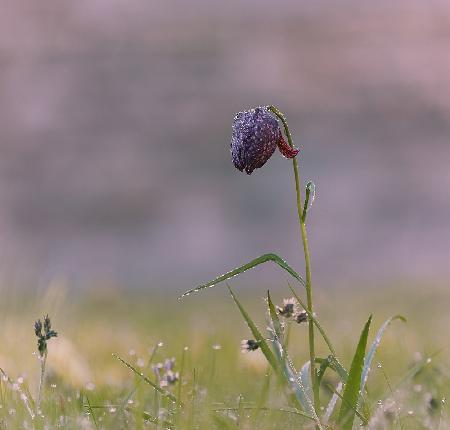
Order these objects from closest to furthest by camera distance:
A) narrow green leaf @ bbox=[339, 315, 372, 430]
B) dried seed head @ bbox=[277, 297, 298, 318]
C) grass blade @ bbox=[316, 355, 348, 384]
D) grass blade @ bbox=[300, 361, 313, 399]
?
1. narrow green leaf @ bbox=[339, 315, 372, 430]
2. grass blade @ bbox=[316, 355, 348, 384]
3. grass blade @ bbox=[300, 361, 313, 399]
4. dried seed head @ bbox=[277, 297, 298, 318]

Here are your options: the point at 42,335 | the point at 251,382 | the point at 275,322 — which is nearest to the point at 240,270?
the point at 275,322

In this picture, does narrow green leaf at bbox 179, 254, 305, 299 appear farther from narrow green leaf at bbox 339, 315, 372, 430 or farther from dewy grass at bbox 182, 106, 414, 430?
narrow green leaf at bbox 339, 315, 372, 430

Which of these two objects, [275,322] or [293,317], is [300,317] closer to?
[293,317]

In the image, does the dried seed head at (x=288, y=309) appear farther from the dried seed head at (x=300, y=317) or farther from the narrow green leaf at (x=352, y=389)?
the narrow green leaf at (x=352, y=389)

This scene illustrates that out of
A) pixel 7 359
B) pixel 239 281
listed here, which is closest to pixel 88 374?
pixel 7 359

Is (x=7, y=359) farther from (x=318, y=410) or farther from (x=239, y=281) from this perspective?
(x=239, y=281)

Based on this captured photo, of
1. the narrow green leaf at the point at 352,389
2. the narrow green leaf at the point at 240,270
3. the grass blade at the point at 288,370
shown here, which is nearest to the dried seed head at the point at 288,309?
the grass blade at the point at 288,370

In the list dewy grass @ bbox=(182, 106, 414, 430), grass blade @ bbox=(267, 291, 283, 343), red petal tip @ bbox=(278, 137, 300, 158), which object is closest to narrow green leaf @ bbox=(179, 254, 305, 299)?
dewy grass @ bbox=(182, 106, 414, 430)
